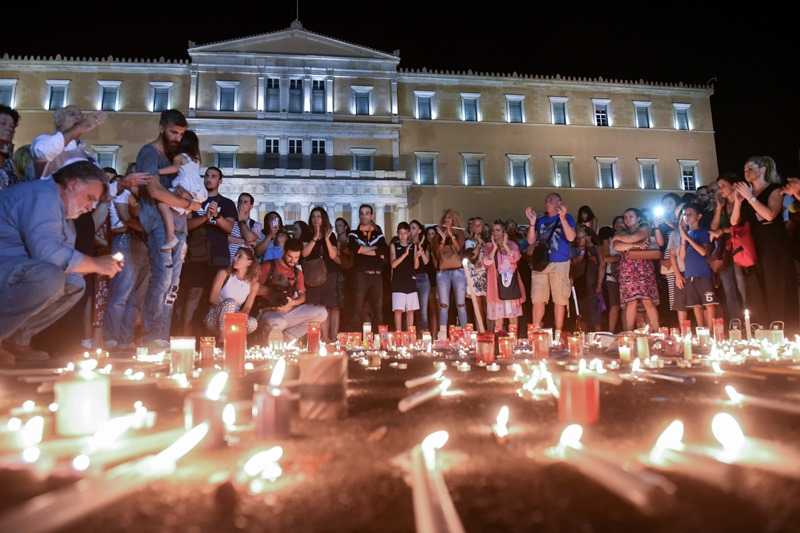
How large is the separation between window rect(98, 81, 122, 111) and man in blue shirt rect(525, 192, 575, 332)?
100 feet

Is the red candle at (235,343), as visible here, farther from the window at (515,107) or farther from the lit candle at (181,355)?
the window at (515,107)

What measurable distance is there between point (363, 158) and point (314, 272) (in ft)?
80.1

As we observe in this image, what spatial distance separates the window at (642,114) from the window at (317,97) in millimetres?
20306

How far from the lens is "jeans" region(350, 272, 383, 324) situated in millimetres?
7879

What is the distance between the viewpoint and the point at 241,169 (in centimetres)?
2769

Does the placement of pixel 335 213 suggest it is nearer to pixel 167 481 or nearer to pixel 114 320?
pixel 114 320

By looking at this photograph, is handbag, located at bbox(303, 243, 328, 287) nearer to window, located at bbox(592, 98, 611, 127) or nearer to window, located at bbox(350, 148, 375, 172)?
window, located at bbox(350, 148, 375, 172)

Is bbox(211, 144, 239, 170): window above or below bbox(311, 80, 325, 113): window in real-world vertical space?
below

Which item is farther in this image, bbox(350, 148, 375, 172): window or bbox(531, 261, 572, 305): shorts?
bbox(350, 148, 375, 172): window

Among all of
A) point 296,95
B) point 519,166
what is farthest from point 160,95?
point 519,166

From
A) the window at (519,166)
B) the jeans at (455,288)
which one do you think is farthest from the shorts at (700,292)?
the window at (519,166)

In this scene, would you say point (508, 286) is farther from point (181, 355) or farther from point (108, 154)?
point (108, 154)

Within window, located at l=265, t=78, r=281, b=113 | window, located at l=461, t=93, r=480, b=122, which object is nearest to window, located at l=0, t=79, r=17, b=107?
window, located at l=265, t=78, r=281, b=113

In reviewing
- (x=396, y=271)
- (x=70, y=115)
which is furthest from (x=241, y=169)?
(x=70, y=115)
